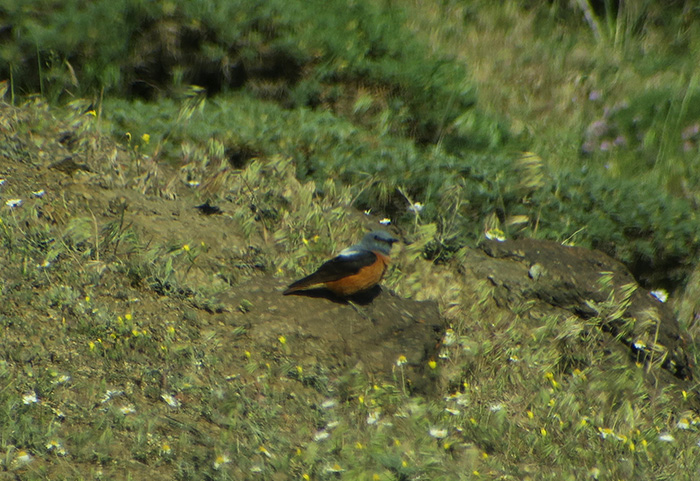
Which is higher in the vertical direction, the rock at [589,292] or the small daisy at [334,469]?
the small daisy at [334,469]

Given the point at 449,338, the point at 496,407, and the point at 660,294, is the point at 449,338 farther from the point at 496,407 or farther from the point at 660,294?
the point at 660,294

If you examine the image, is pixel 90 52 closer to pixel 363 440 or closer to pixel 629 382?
pixel 363 440

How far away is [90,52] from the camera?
581 centimetres

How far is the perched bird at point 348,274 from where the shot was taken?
4.27 meters

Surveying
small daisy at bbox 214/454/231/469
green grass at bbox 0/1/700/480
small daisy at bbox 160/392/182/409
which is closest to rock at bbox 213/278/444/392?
green grass at bbox 0/1/700/480

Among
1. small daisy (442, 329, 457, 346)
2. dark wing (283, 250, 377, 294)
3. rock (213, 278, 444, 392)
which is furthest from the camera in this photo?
small daisy (442, 329, 457, 346)

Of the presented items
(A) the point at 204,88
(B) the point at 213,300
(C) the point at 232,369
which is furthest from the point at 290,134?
(C) the point at 232,369

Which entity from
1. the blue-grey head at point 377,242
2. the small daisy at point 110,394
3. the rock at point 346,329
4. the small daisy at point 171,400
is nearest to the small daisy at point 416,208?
the blue-grey head at point 377,242

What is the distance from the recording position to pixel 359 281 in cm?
428

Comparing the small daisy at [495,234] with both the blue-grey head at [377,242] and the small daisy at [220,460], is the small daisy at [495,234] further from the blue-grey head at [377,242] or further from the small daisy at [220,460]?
the small daisy at [220,460]

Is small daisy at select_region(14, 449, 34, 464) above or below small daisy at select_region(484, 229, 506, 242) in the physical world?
A: above

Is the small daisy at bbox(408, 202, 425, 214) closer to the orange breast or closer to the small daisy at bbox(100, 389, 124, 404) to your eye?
the orange breast

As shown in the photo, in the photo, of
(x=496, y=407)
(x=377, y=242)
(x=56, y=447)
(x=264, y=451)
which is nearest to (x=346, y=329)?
(x=377, y=242)

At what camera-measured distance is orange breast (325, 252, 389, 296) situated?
4.27m
